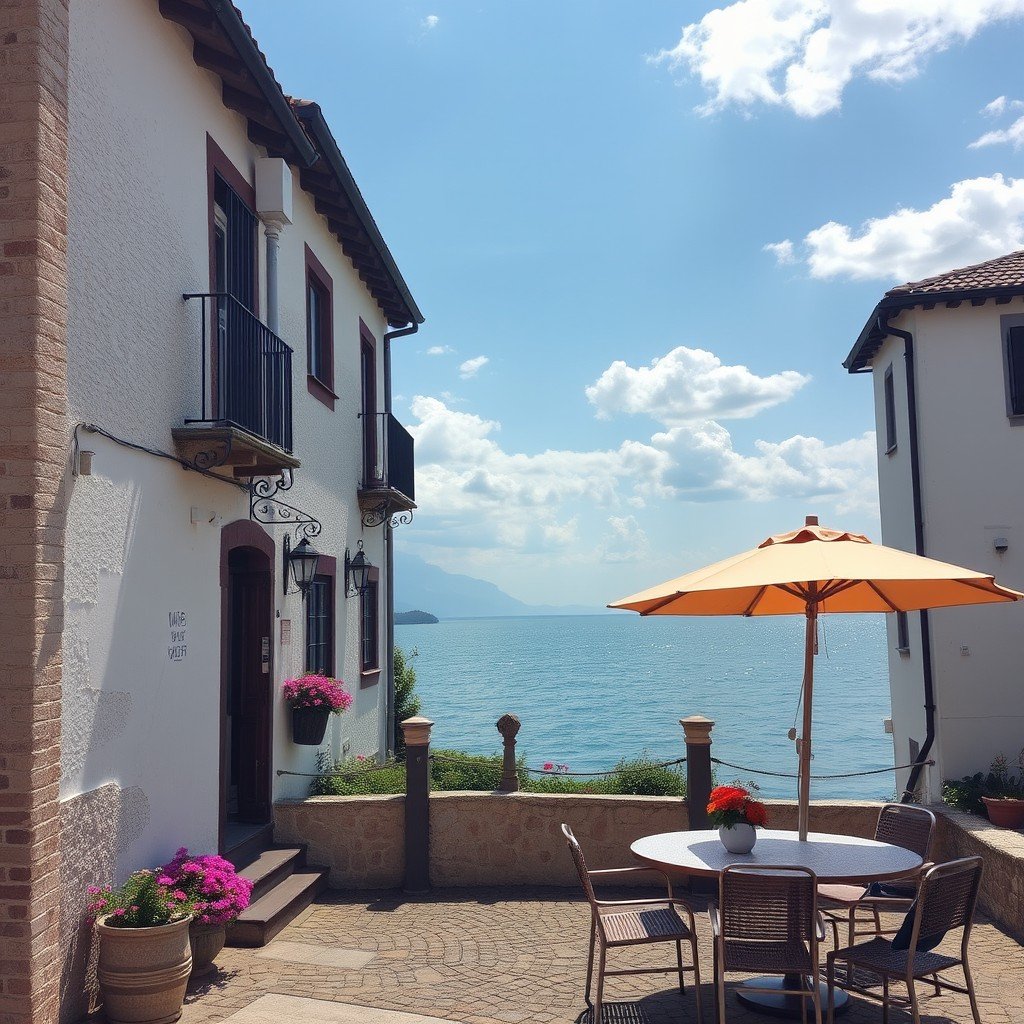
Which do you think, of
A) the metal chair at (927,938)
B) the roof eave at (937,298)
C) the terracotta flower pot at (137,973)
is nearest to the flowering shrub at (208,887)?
the terracotta flower pot at (137,973)

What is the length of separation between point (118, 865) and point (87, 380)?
2.74 metres

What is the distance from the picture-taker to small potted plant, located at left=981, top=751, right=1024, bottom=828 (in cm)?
823

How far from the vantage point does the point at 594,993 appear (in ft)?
19.4

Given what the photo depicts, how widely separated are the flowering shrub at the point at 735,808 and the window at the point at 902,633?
7.29m

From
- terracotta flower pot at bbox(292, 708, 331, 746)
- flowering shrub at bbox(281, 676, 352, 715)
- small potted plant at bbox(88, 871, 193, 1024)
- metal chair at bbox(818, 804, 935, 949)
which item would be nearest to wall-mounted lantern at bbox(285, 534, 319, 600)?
flowering shrub at bbox(281, 676, 352, 715)

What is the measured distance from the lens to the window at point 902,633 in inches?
483

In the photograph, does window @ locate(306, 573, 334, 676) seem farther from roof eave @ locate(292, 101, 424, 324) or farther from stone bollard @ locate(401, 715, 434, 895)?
roof eave @ locate(292, 101, 424, 324)

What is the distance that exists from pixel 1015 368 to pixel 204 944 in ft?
31.5

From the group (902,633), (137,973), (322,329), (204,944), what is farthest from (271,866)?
(902,633)

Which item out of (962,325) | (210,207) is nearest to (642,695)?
(962,325)

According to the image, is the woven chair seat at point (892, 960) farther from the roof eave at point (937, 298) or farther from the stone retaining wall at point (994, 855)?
the roof eave at point (937, 298)

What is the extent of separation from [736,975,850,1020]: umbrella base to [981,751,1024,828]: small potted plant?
331cm

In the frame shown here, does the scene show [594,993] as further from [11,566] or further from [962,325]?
[962,325]

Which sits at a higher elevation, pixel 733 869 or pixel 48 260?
pixel 48 260
